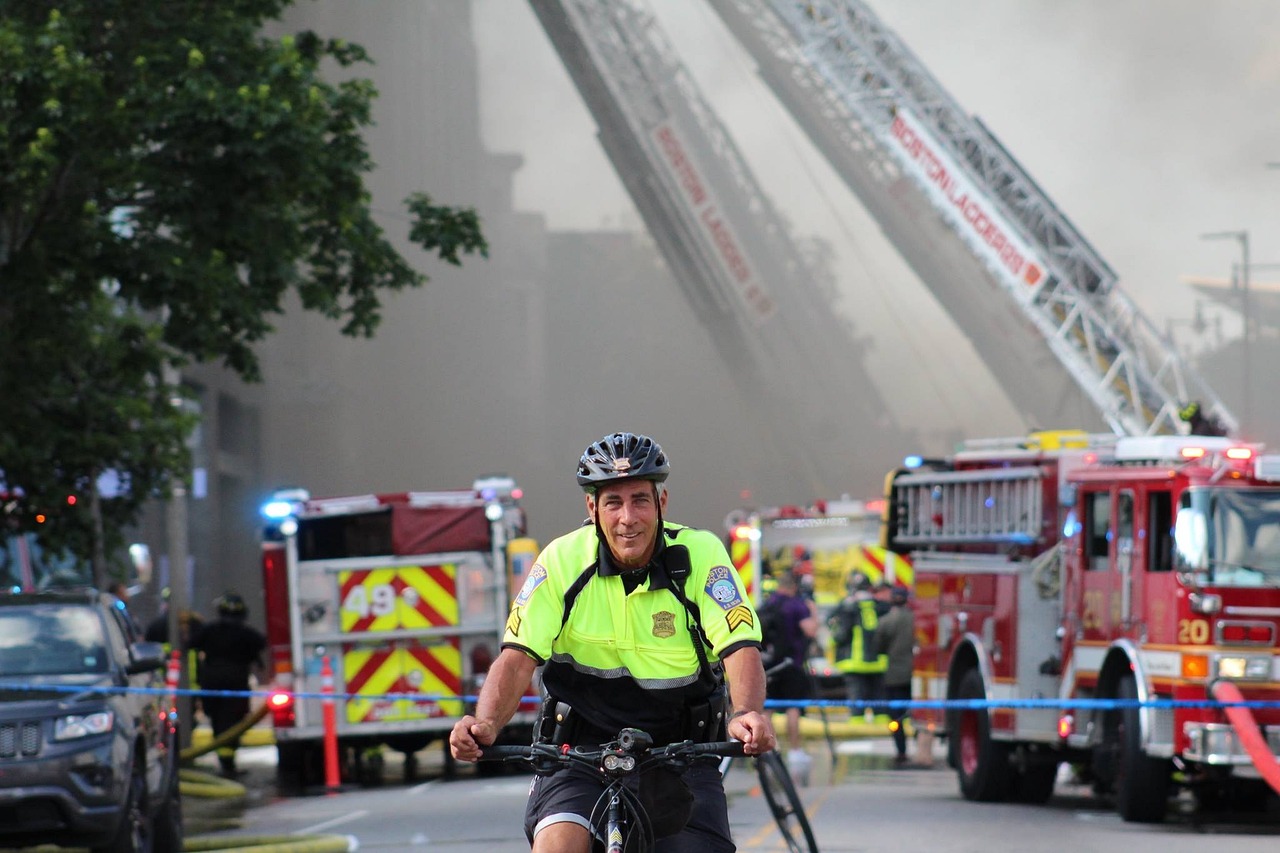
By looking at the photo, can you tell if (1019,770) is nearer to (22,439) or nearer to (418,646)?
(418,646)

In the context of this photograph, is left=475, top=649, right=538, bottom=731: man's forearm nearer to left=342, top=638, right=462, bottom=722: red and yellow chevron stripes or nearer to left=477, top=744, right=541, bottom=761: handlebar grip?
left=477, top=744, right=541, bottom=761: handlebar grip

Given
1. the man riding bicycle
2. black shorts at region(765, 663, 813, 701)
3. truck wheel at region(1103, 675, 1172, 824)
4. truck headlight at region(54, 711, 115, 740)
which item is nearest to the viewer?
the man riding bicycle

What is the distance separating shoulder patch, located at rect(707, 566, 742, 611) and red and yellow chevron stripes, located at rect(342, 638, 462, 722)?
1317 cm

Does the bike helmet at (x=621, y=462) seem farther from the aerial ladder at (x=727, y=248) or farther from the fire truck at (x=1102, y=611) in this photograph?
the aerial ladder at (x=727, y=248)

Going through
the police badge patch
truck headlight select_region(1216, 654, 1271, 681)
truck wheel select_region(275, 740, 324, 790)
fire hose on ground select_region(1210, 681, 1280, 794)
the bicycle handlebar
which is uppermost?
the police badge patch

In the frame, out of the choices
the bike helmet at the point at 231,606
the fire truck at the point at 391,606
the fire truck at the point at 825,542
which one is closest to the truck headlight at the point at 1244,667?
the fire truck at the point at 391,606

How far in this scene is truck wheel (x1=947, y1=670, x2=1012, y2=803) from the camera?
49.3 ft

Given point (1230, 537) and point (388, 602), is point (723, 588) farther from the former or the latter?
point (388, 602)

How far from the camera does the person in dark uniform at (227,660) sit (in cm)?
1992

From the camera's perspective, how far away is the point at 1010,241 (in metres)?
23.9

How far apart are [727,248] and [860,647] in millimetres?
15827

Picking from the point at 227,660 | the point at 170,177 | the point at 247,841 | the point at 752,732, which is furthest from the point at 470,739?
the point at 227,660

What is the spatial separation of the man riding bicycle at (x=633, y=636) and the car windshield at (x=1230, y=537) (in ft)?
27.3

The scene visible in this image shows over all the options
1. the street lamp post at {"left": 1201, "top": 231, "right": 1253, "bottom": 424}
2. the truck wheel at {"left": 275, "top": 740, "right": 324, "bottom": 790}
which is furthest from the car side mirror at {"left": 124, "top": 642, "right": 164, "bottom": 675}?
the street lamp post at {"left": 1201, "top": 231, "right": 1253, "bottom": 424}
